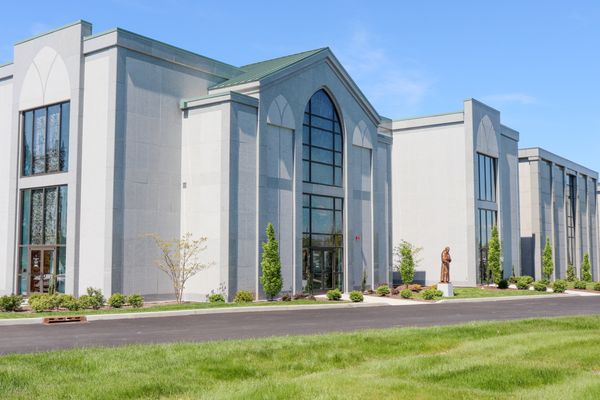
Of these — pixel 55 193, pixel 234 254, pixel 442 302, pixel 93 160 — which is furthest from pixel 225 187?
pixel 442 302

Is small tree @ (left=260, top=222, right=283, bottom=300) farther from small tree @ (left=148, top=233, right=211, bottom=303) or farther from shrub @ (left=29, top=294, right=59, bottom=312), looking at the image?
shrub @ (left=29, top=294, right=59, bottom=312)

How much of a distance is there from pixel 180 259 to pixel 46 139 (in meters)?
8.11

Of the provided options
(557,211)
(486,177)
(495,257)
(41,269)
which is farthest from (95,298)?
(557,211)

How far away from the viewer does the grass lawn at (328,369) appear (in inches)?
348

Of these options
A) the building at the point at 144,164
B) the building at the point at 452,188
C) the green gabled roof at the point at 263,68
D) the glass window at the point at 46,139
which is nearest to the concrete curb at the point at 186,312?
the building at the point at 144,164

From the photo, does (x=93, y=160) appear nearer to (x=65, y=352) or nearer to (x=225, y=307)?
(x=225, y=307)

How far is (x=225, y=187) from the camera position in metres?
28.8

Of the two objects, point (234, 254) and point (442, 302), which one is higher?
point (234, 254)

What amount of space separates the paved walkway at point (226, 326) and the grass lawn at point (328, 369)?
252cm

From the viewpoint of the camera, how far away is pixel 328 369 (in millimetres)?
11297

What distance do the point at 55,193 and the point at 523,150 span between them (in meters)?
39.9

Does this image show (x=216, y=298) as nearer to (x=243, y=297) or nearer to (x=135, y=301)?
(x=243, y=297)

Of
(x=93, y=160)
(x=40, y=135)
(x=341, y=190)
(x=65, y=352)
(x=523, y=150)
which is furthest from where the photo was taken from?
(x=523, y=150)

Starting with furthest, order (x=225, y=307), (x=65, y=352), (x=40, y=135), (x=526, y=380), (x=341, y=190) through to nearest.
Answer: (x=341, y=190), (x=40, y=135), (x=225, y=307), (x=65, y=352), (x=526, y=380)
